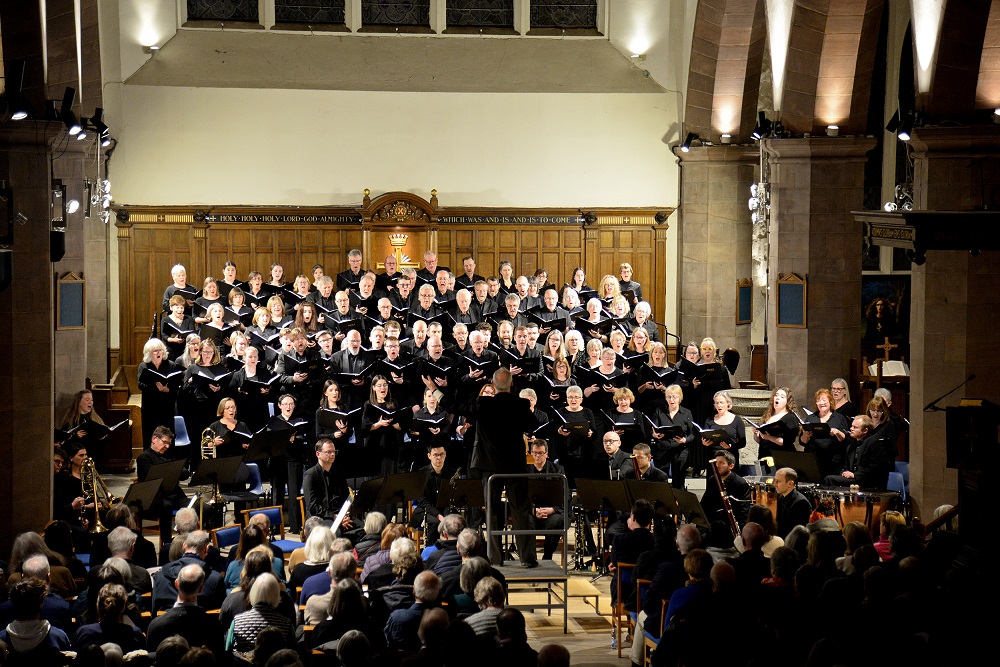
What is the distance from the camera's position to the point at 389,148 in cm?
1925

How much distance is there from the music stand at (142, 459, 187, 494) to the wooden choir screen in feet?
29.6

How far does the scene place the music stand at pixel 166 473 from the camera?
9.84 metres

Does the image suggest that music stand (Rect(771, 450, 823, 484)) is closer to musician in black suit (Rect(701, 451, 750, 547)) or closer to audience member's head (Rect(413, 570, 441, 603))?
musician in black suit (Rect(701, 451, 750, 547))

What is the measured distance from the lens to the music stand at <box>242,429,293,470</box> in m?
10.9

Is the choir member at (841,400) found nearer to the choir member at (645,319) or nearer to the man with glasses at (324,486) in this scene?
the choir member at (645,319)

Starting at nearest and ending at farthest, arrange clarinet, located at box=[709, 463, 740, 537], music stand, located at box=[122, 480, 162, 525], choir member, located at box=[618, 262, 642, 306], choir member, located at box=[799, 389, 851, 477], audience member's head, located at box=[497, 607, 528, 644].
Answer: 1. audience member's head, located at box=[497, 607, 528, 644]
2. music stand, located at box=[122, 480, 162, 525]
3. clarinet, located at box=[709, 463, 740, 537]
4. choir member, located at box=[799, 389, 851, 477]
5. choir member, located at box=[618, 262, 642, 306]

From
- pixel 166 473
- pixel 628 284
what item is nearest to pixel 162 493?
pixel 166 473

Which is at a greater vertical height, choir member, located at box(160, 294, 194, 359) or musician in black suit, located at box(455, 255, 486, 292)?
musician in black suit, located at box(455, 255, 486, 292)

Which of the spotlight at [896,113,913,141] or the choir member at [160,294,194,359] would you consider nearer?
the spotlight at [896,113,913,141]

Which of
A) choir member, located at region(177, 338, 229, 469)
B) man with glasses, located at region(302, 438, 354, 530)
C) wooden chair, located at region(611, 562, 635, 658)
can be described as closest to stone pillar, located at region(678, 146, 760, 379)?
choir member, located at region(177, 338, 229, 469)

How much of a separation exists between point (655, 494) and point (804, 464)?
159cm

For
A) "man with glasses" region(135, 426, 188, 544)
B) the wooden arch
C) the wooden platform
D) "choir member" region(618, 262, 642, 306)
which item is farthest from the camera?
"choir member" region(618, 262, 642, 306)

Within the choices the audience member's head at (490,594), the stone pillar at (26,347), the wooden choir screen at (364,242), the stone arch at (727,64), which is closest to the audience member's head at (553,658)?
the audience member's head at (490,594)

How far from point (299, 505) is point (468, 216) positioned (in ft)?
26.8
